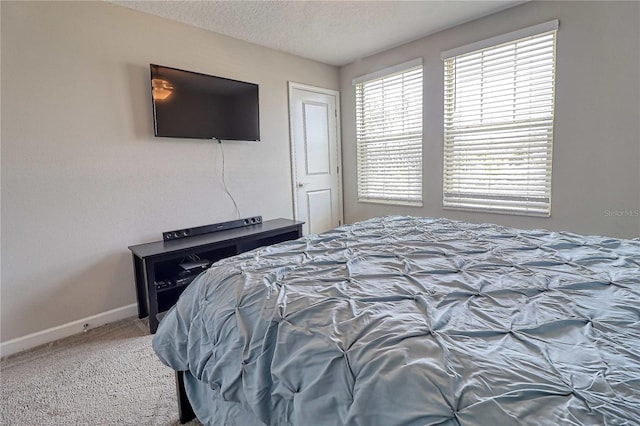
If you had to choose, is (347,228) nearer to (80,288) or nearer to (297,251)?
(297,251)

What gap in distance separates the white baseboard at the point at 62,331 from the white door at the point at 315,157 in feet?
6.49

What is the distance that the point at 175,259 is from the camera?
2.90 metres

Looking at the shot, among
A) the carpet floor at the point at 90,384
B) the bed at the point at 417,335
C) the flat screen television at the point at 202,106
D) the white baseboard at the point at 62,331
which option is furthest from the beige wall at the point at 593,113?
the white baseboard at the point at 62,331

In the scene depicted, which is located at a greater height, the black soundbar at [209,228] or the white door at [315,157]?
the white door at [315,157]

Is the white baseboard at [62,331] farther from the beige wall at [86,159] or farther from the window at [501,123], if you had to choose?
the window at [501,123]

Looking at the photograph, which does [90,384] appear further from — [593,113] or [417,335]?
[593,113]

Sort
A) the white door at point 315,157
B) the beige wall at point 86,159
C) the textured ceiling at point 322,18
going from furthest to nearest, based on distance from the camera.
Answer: the white door at point 315,157, the textured ceiling at point 322,18, the beige wall at point 86,159

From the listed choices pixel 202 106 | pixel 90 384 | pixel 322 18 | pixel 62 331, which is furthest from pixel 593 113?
pixel 62 331

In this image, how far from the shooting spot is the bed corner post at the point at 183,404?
60.8 inches

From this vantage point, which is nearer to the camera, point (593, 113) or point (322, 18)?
point (593, 113)

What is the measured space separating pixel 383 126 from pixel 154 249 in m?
2.82

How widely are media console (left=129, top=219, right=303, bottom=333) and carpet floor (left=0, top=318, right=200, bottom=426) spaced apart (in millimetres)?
317

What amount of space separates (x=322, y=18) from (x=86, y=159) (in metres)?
2.25

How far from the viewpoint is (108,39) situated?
2.60m
